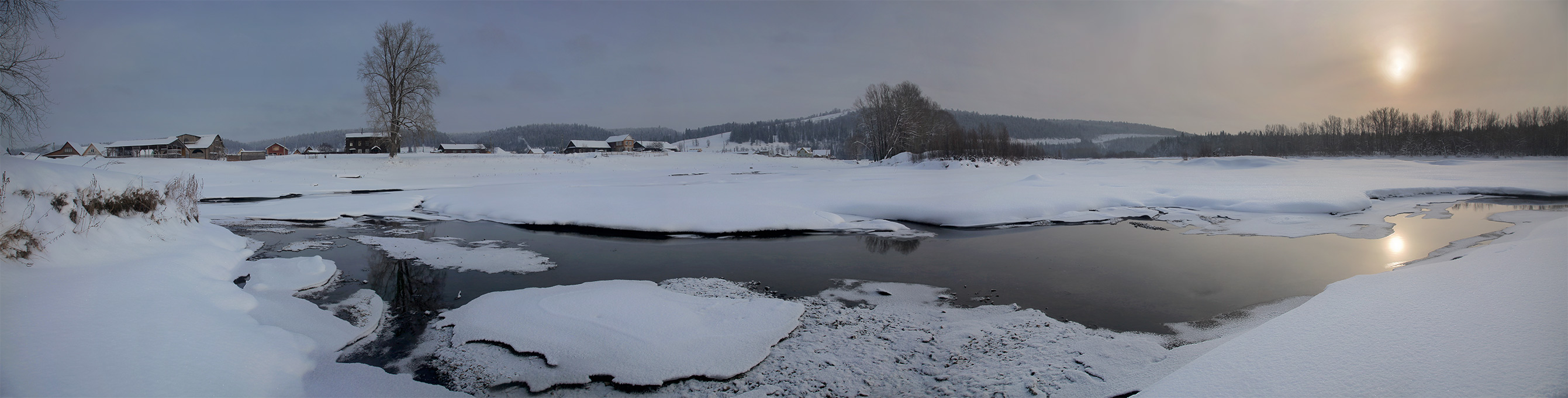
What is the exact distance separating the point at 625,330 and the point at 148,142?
180 feet

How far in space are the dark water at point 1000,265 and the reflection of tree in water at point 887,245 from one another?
0.05 meters

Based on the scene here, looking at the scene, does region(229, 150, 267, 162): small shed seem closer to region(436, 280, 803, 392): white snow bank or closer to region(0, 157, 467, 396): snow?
region(0, 157, 467, 396): snow

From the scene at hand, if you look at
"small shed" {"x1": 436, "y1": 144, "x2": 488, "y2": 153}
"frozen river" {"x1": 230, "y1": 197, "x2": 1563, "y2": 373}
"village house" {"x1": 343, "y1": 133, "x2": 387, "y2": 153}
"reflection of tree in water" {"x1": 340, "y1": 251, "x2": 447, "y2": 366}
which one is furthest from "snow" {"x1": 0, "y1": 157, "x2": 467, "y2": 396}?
"small shed" {"x1": 436, "y1": 144, "x2": 488, "y2": 153}

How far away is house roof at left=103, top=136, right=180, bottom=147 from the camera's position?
126 ft

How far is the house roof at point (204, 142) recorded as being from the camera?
3841cm

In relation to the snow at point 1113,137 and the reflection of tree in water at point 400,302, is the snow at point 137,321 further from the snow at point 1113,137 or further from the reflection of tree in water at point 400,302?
the snow at point 1113,137

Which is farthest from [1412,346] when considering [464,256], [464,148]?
[464,148]

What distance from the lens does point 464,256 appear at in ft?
28.3

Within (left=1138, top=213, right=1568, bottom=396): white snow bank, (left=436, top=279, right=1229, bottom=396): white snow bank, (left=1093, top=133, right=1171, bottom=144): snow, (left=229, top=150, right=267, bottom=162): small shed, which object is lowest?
(left=436, top=279, right=1229, bottom=396): white snow bank

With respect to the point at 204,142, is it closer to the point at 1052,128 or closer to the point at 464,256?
the point at 464,256

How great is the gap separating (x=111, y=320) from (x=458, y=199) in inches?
517

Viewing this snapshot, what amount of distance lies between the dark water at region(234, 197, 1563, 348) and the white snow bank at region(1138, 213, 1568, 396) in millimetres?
1160

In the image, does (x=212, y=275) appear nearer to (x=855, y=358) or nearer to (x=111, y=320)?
(x=111, y=320)

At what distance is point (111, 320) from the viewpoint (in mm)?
3898
